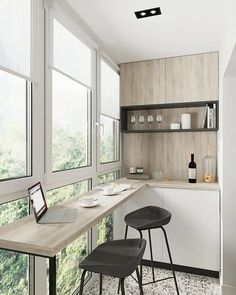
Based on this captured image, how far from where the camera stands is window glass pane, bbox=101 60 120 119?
282 cm

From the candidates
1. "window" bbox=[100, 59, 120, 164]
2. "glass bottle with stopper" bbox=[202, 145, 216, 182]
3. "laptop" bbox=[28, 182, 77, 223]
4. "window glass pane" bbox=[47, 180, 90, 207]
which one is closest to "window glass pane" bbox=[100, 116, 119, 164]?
"window" bbox=[100, 59, 120, 164]

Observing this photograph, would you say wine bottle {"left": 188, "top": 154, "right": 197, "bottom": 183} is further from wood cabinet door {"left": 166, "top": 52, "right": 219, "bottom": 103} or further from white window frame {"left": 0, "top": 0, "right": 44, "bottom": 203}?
white window frame {"left": 0, "top": 0, "right": 44, "bottom": 203}

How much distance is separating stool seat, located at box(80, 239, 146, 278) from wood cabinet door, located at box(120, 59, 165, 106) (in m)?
1.98

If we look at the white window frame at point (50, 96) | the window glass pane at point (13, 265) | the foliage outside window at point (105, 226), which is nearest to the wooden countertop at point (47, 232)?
the window glass pane at point (13, 265)

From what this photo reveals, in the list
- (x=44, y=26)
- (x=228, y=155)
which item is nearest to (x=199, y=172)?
(x=228, y=155)

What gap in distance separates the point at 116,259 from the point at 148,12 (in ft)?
6.18

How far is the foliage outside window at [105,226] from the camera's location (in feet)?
9.15

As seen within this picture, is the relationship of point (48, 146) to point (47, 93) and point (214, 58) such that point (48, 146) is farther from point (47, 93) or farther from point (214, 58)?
point (214, 58)

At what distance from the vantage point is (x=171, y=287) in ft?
7.88

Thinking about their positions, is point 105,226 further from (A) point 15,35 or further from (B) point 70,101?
(A) point 15,35

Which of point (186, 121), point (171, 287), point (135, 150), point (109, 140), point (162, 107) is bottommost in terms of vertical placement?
point (171, 287)

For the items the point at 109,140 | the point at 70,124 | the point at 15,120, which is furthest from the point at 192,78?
the point at 15,120

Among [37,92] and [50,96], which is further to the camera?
[50,96]

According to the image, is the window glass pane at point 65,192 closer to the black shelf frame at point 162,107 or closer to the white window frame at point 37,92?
the white window frame at point 37,92
